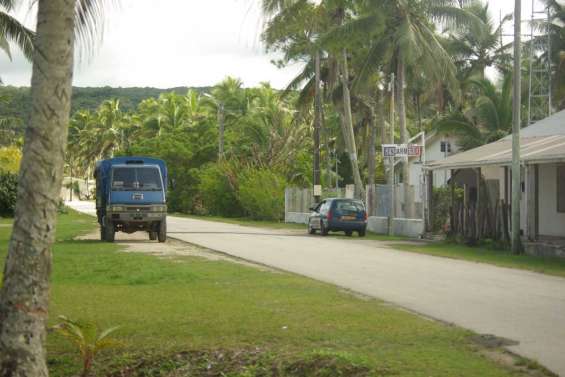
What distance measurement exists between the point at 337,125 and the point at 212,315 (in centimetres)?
6267

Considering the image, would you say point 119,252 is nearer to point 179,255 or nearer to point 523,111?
point 179,255

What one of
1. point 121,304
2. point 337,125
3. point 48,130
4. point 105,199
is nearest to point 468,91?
point 337,125

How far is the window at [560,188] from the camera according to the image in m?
28.9

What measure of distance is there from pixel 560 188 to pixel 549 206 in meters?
0.93

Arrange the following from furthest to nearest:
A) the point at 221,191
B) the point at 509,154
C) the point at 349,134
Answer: the point at 221,191 < the point at 349,134 < the point at 509,154

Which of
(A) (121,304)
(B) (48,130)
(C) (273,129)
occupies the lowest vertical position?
(A) (121,304)

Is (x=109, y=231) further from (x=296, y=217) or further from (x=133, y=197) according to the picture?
(x=296, y=217)

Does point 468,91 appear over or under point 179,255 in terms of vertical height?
over

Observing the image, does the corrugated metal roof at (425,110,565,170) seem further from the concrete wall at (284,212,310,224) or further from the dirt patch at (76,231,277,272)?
the concrete wall at (284,212,310,224)

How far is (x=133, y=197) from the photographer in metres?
28.5

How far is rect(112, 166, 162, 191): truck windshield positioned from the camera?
94.2 feet

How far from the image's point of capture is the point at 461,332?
1019 centimetres

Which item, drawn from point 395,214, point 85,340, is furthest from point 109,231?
point 85,340

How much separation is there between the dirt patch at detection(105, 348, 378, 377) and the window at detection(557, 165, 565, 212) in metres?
22.1
